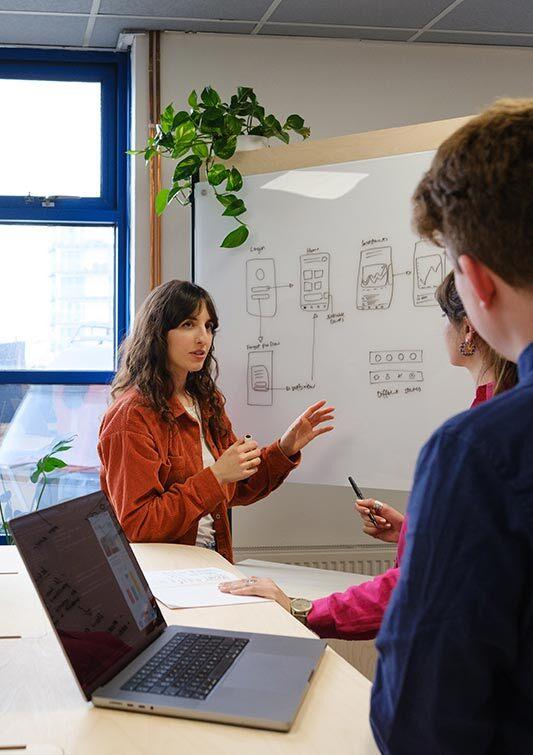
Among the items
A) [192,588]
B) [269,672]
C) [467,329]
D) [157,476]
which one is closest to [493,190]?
[269,672]

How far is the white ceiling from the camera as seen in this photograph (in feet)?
10.1

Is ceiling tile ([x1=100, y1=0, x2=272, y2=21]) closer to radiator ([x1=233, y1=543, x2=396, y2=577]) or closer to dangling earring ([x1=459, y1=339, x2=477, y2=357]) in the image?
dangling earring ([x1=459, y1=339, x2=477, y2=357])

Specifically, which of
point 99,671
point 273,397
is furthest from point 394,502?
point 99,671

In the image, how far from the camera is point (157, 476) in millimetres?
2318

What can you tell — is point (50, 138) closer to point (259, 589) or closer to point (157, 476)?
point (157, 476)

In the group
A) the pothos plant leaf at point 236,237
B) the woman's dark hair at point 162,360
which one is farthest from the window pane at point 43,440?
the pothos plant leaf at point 236,237

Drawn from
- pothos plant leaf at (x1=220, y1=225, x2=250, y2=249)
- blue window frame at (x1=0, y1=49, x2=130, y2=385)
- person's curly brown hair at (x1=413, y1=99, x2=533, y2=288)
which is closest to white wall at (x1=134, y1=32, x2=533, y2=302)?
blue window frame at (x1=0, y1=49, x2=130, y2=385)

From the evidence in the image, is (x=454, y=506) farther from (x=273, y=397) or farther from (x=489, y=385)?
(x=273, y=397)

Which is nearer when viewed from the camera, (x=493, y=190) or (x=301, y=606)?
(x=493, y=190)

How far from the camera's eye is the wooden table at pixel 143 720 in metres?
1.02

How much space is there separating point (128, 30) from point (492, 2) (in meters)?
1.39

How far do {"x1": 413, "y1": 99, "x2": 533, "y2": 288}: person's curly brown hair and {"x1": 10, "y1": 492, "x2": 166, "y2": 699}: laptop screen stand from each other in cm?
72

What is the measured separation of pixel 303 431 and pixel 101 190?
148cm

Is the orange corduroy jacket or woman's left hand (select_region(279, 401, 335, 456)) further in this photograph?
woman's left hand (select_region(279, 401, 335, 456))
